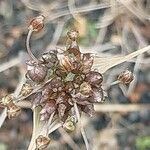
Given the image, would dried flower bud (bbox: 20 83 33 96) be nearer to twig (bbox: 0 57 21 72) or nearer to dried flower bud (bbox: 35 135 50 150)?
dried flower bud (bbox: 35 135 50 150)

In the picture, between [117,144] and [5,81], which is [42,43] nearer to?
[5,81]

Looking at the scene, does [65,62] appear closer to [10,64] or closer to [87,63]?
[87,63]

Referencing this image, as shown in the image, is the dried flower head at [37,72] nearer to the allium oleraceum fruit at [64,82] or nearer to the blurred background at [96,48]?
the allium oleraceum fruit at [64,82]

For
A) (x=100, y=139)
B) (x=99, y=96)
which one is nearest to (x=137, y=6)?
(x=100, y=139)

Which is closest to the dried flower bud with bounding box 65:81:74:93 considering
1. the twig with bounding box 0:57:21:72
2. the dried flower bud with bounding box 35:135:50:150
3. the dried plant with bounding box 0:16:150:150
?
the dried plant with bounding box 0:16:150:150

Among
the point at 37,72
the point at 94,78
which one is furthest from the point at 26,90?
the point at 94,78

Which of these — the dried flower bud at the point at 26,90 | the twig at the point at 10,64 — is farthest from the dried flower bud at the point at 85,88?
the twig at the point at 10,64
